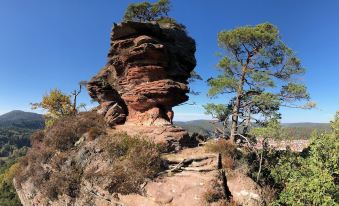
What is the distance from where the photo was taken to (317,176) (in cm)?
1415

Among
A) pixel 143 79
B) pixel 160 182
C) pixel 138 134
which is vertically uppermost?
pixel 143 79

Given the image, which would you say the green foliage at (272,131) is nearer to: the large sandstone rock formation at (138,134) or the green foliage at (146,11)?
the large sandstone rock formation at (138,134)

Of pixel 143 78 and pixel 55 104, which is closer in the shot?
pixel 143 78

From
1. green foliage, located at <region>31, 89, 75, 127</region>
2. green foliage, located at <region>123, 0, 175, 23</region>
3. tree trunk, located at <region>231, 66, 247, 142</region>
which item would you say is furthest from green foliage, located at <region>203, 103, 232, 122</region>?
green foliage, located at <region>31, 89, 75, 127</region>

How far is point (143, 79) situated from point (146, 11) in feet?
37.9

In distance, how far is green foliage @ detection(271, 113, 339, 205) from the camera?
1316cm

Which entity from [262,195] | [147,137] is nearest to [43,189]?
[147,137]

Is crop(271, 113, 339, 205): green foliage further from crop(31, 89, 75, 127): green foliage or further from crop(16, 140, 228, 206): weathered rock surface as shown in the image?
crop(31, 89, 75, 127): green foliage

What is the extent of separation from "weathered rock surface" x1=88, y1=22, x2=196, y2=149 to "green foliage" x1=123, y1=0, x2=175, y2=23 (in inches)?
225

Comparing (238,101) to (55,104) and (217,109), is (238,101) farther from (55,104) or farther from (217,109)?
(55,104)

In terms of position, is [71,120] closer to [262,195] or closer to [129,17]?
[129,17]

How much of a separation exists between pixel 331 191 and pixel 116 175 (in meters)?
11.9

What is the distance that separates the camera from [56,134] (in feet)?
86.9

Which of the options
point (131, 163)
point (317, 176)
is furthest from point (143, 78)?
point (317, 176)
